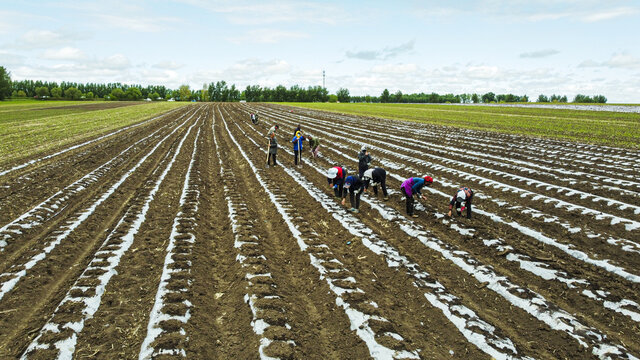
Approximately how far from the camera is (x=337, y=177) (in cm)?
1078

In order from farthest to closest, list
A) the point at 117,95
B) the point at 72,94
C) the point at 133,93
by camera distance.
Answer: the point at 133,93 < the point at 117,95 < the point at 72,94

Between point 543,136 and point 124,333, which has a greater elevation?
point 543,136

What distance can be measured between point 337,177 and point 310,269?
4408 mm

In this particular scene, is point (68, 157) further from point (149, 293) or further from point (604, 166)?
point (604, 166)

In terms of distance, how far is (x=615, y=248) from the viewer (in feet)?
24.9

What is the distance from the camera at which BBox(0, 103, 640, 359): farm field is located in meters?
4.84

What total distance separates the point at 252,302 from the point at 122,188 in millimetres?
8881

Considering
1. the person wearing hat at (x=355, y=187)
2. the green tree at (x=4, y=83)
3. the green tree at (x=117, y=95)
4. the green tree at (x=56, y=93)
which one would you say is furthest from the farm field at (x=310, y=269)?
the green tree at (x=56, y=93)

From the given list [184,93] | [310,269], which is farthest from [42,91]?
[310,269]

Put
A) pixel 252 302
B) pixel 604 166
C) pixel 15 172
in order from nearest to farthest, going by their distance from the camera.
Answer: pixel 252 302 → pixel 15 172 → pixel 604 166

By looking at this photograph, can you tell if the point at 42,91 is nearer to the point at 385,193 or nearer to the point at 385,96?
the point at 385,96

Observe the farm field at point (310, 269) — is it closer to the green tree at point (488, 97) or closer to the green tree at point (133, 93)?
the green tree at point (488, 97)

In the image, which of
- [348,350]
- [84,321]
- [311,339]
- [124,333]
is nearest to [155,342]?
[124,333]

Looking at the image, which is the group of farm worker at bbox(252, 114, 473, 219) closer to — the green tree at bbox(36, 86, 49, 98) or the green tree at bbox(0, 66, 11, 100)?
the green tree at bbox(0, 66, 11, 100)
